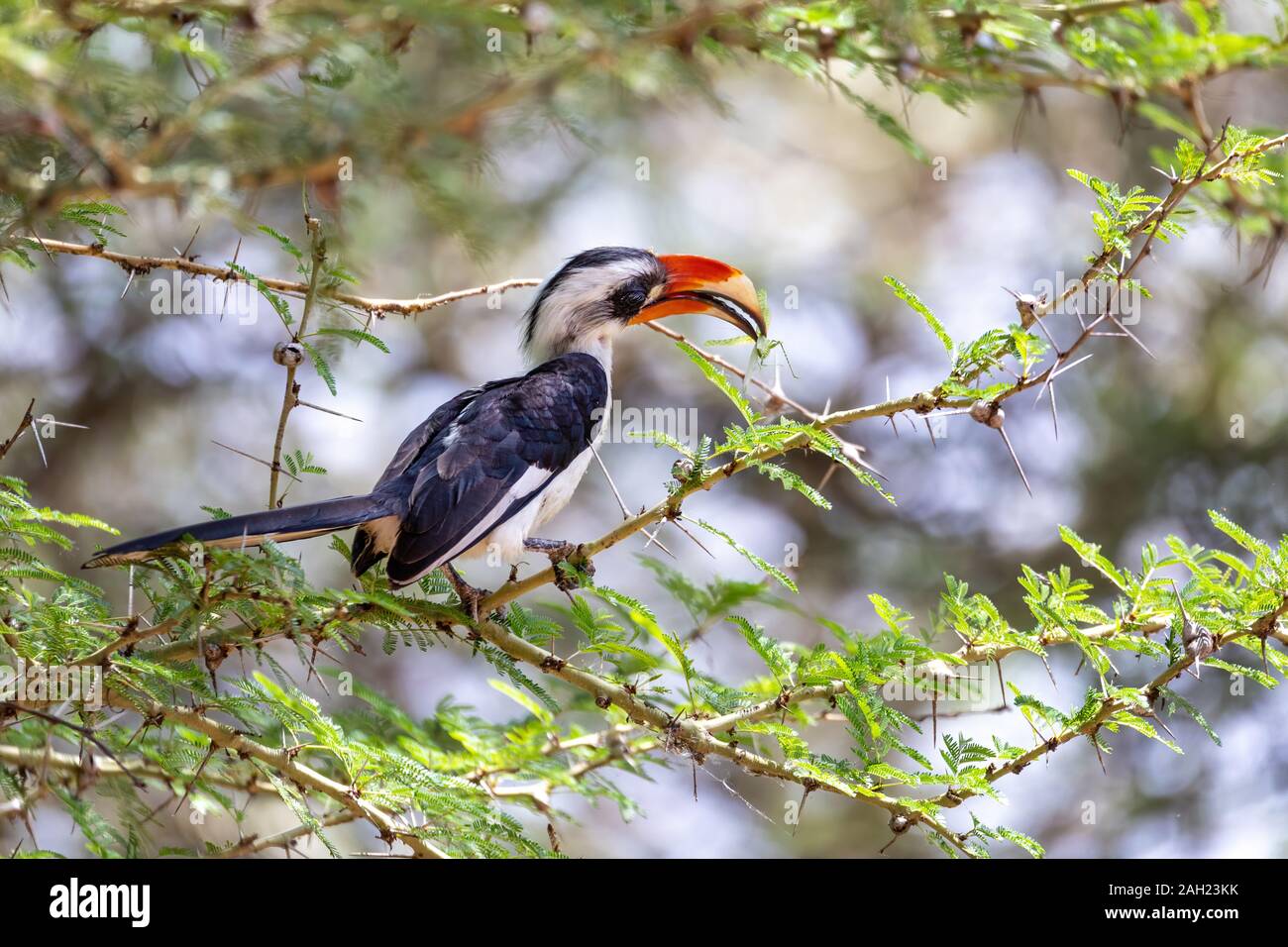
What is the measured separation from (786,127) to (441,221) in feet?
28.7

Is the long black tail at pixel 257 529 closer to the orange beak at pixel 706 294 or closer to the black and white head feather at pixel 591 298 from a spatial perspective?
the orange beak at pixel 706 294

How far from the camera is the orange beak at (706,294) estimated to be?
13.4 feet

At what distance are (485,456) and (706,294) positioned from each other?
44.5 inches

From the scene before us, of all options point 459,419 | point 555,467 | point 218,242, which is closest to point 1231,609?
point 555,467

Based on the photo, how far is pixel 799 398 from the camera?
844 centimetres

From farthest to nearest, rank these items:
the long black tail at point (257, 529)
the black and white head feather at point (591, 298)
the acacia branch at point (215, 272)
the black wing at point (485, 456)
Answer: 1. the black and white head feather at point (591, 298)
2. the black wing at point (485, 456)
3. the acacia branch at point (215, 272)
4. the long black tail at point (257, 529)

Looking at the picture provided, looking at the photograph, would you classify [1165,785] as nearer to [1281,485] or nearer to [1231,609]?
[1281,485]

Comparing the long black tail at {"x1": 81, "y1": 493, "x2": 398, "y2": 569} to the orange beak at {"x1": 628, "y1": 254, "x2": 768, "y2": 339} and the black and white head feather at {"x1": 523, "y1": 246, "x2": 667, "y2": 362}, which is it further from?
the black and white head feather at {"x1": 523, "y1": 246, "x2": 667, "y2": 362}

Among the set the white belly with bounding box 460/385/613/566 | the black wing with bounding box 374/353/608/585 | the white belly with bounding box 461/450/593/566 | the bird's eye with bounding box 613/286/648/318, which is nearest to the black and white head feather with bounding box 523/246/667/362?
the bird's eye with bounding box 613/286/648/318

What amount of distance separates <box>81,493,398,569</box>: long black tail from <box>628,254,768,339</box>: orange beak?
52.2 inches

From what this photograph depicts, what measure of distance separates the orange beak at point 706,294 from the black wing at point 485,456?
37 centimetres

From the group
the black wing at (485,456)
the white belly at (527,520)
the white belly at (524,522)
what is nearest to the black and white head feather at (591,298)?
the black wing at (485,456)

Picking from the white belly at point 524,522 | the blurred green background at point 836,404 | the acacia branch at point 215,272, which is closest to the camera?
the acacia branch at point 215,272
